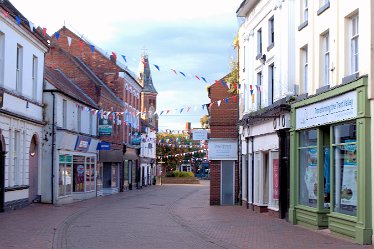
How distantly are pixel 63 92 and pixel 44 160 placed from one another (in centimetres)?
352

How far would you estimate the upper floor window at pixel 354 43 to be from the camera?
15.9m

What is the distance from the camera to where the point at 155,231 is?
18.1 meters

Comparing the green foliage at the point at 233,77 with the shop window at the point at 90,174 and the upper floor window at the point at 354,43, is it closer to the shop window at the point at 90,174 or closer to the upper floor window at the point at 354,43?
the shop window at the point at 90,174

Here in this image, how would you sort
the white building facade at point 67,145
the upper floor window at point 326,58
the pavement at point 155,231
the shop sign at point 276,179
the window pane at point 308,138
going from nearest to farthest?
the pavement at point 155,231 < the upper floor window at point 326,58 < the window pane at point 308,138 < the shop sign at point 276,179 < the white building facade at point 67,145

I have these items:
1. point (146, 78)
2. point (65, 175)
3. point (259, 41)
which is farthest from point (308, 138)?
point (146, 78)

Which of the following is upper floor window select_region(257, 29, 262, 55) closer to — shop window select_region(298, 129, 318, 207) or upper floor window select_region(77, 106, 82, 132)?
shop window select_region(298, 129, 318, 207)

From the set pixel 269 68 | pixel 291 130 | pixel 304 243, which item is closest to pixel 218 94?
pixel 269 68

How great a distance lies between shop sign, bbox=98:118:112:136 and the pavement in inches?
593

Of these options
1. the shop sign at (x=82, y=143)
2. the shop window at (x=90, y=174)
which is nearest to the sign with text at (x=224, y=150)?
the shop sign at (x=82, y=143)

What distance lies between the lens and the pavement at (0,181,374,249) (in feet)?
48.4

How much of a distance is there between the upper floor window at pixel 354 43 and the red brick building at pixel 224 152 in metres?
14.5

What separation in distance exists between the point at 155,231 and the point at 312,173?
514cm

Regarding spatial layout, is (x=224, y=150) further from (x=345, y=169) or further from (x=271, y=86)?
(x=345, y=169)

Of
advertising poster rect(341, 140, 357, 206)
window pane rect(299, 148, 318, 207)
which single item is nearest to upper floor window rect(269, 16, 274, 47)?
window pane rect(299, 148, 318, 207)
